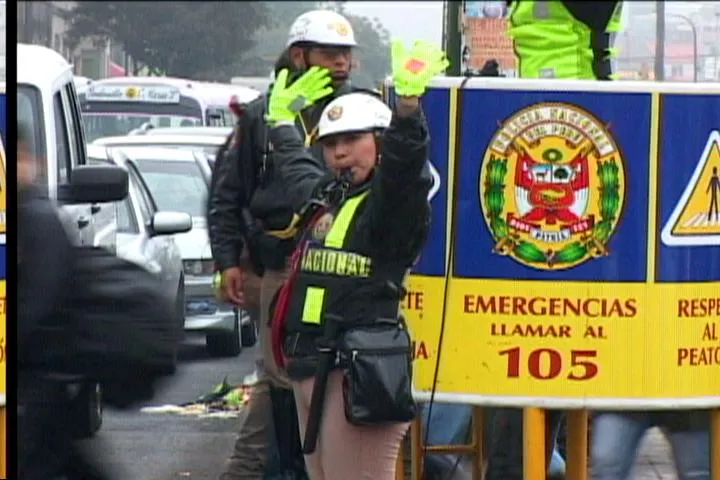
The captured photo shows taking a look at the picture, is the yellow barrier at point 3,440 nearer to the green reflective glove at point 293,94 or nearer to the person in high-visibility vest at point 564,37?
the green reflective glove at point 293,94

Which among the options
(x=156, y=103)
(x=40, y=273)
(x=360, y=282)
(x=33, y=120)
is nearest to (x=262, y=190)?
(x=360, y=282)

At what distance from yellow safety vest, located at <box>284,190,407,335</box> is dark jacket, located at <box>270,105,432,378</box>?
1 centimetres

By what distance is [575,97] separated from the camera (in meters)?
6.01

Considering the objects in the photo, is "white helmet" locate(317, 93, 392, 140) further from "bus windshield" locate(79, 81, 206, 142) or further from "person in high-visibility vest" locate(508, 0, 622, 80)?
"bus windshield" locate(79, 81, 206, 142)

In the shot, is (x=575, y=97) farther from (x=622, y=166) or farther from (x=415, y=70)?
(x=415, y=70)

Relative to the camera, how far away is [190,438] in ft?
29.4

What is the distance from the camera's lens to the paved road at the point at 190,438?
318 inches

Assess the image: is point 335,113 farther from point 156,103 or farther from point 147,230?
point 156,103

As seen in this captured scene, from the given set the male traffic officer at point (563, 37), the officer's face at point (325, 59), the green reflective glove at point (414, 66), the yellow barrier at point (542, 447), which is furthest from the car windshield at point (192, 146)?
the green reflective glove at point (414, 66)

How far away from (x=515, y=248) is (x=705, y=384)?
2.78ft

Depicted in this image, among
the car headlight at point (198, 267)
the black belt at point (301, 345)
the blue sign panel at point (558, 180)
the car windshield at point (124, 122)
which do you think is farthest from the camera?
the car windshield at point (124, 122)

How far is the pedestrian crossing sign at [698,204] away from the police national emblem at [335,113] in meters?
1.24

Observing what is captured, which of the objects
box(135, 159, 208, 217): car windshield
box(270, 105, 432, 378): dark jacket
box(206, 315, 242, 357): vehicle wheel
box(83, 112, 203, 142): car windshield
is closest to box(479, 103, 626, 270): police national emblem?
box(270, 105, 432, 378): dark jacket

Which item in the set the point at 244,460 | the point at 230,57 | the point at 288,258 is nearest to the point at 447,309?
the point at 288,258
